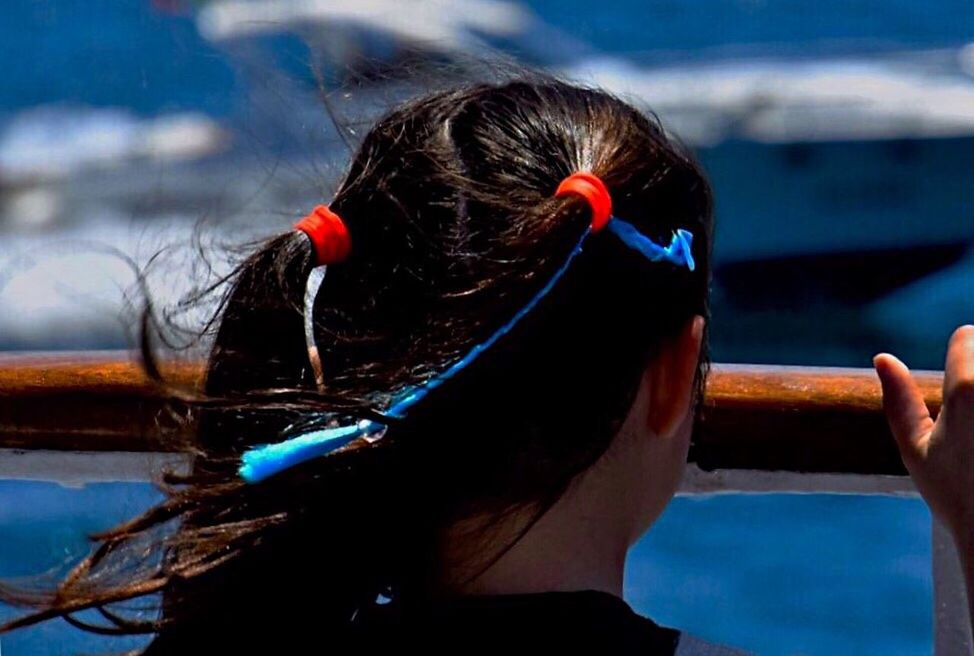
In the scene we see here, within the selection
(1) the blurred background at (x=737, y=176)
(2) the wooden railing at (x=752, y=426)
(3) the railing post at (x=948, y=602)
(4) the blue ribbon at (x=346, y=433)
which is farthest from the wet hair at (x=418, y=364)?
(1) the blurred background at (x=737, y=176)

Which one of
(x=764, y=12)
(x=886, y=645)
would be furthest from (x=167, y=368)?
(x=764, y=12)

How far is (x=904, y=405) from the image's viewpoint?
36.5 inches

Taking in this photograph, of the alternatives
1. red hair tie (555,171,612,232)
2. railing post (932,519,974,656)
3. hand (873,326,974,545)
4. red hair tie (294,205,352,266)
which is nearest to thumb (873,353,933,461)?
hand (873,326,974,545)

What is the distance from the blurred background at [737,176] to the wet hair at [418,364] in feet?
7.13

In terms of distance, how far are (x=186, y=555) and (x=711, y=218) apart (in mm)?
382

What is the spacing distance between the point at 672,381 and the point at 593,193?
132mm

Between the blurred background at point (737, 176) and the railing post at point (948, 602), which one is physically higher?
the railing post at point (948, 602)

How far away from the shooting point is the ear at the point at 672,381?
82 cm

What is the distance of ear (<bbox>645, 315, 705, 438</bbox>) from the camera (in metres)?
0.82

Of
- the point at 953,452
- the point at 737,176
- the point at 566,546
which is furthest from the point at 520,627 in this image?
the point at 737,176

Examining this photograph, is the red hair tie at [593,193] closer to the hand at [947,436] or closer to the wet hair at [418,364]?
the wet hair at [418,364]

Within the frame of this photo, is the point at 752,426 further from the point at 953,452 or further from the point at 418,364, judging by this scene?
the point at 418,364

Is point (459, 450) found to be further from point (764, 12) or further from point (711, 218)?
point (764, 12)

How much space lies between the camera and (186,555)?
80 centimetres
